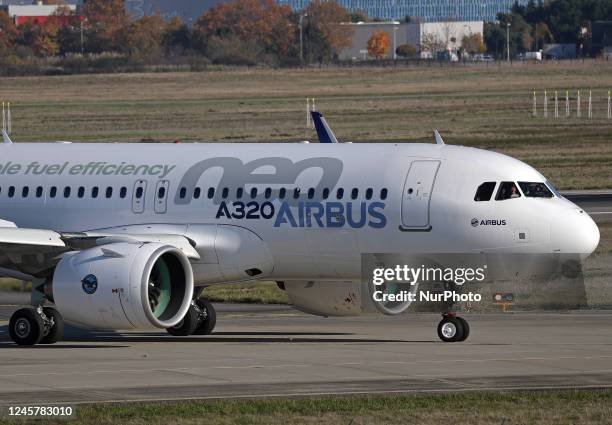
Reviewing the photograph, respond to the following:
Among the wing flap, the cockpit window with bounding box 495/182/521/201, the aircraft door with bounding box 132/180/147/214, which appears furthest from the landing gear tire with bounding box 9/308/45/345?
the cockpit window with bounding box 495/182/521/201

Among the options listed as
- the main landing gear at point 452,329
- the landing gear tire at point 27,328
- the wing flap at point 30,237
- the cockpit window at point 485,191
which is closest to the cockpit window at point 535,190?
the cockpit window at point 485,191

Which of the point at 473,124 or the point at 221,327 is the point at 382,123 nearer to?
the point at 473,124

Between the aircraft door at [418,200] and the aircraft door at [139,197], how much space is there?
5.86m

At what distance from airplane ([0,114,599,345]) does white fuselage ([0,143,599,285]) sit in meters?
0.03

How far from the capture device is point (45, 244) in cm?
3108

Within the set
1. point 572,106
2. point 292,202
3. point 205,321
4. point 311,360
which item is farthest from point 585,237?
point 572,106

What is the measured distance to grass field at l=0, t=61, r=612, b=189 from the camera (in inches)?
3615

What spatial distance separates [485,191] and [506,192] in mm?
414

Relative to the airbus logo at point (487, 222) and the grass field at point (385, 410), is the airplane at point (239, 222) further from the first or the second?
the grass field at point (385, 410)

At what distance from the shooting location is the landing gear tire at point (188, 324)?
110ft

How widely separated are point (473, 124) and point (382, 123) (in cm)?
637

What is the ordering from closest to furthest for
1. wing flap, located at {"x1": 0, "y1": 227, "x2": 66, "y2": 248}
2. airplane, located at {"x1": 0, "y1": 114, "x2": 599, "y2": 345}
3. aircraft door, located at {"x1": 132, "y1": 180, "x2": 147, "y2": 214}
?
1. airplane, located at {"x1": 0, "y1": 114, "x2": 599, "y2": 345}
2. wing flap, located at {"x1": 0, "y1": 227, "x2": 66, "y2": 248}
3. aircraft door, located at {"x1": 132, "y1": 180, "x2": 147, "y2": 214}

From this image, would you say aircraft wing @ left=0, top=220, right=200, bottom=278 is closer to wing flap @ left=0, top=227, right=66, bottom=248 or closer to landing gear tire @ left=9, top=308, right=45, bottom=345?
wing flap @ left=0, top=227, right=66, bottom=248

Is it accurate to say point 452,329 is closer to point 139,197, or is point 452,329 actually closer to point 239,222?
point 239,222
